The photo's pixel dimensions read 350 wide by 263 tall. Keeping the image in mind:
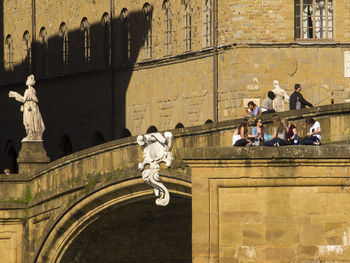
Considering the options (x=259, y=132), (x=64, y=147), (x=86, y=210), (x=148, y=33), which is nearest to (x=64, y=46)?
(x=64, y=147)

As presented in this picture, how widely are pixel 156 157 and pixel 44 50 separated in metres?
33.5

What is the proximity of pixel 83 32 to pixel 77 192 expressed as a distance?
22772 mm

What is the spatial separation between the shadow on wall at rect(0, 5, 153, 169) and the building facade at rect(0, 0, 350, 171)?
46 mm

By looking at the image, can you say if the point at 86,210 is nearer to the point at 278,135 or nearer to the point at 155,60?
the point at 278,135

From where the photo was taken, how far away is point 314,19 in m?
55.3

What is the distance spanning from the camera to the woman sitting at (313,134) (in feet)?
113

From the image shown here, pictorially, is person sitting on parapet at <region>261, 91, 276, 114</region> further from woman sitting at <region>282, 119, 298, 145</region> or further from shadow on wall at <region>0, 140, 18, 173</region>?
shadow on wall at <region>0, 140, 18, 173</region>

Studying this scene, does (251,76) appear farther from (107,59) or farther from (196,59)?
(107,59)

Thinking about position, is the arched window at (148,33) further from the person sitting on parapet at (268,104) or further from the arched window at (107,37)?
the person sitting on parapet at (268,104)

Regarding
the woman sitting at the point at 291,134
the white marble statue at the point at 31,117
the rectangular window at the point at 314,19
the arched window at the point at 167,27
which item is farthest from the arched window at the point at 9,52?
the woman sitting at the point at 291,134

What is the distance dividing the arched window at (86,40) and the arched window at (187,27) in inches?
344

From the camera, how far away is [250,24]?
55500 millimetres

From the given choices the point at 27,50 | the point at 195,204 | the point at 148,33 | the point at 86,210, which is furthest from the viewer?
the point at 27,50

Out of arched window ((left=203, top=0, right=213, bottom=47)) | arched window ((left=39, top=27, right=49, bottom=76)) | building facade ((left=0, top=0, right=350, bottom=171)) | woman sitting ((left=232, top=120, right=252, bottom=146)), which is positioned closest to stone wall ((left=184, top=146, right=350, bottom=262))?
woman sitting ((left=232, top=120, right=252, bottom=146))
